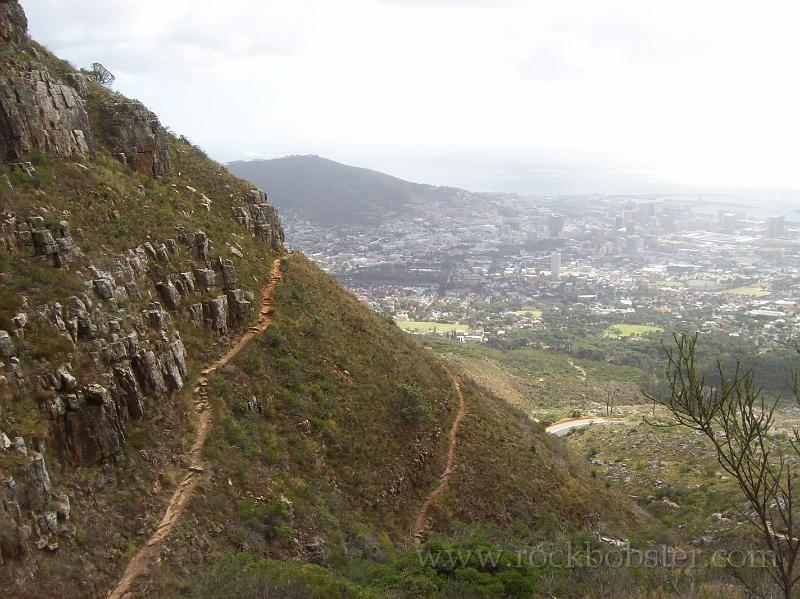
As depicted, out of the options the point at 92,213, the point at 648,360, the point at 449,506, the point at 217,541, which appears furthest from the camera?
the point at 648,360

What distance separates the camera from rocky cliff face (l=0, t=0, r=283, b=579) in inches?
462

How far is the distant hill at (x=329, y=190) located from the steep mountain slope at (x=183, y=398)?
429ft

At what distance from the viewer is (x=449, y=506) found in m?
19.0

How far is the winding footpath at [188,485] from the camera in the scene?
36.7 ft

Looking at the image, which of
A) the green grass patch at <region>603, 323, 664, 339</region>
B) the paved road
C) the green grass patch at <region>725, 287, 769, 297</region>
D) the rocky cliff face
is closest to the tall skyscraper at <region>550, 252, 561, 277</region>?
the green grass patch at <region>725, 287, 769, 297</region>

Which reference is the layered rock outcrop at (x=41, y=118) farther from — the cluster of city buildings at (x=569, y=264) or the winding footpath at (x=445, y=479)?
the cluster of city buildings at (x=569, y=264)

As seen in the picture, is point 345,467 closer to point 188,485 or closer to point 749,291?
point 188,485

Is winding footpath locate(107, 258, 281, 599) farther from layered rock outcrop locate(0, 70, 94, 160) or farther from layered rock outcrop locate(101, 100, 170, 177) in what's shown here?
layered rock outcrop locate(0, 70, 94, 160)

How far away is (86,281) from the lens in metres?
14.9

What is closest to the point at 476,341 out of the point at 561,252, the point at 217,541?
the point at 217,541

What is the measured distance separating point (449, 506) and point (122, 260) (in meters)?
Answer: 12.6

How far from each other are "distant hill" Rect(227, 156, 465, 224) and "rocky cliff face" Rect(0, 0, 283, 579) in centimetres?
13079

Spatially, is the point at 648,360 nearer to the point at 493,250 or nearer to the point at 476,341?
the point at 476,341

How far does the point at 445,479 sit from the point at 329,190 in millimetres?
154165
